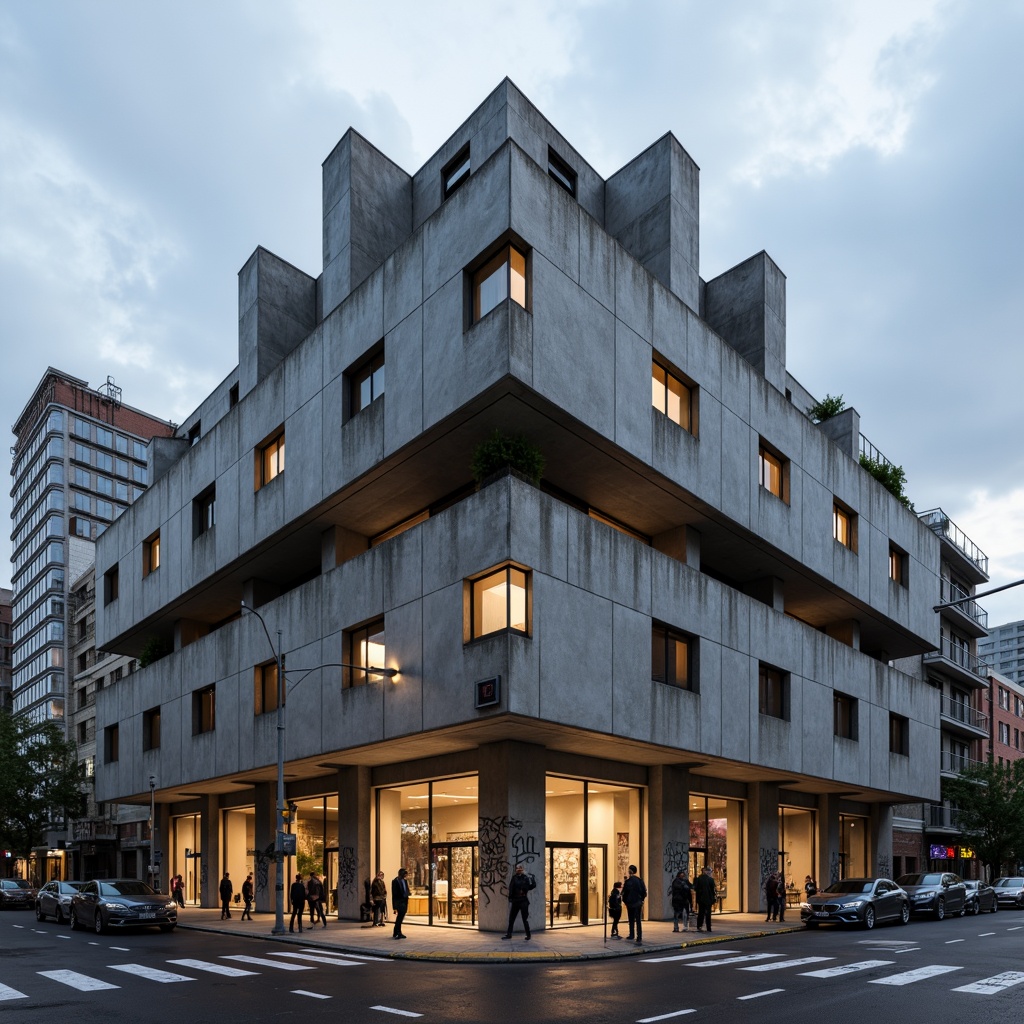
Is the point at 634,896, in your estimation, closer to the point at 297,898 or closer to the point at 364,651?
the point at 297,898

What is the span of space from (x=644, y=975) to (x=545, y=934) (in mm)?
8066

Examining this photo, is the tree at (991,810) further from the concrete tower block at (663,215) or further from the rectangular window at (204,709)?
the rectangular window at (204,709)

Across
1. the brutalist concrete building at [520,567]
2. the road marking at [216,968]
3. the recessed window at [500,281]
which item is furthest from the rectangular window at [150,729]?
the recessed window at [500,281]

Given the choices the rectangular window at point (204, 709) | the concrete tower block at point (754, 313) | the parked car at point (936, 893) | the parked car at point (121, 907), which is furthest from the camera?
the rectangular window at point (204, 709)

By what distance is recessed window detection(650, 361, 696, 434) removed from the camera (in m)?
30.6

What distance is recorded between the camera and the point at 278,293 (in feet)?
129

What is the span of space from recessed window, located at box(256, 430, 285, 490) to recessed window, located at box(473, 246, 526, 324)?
36.1ft

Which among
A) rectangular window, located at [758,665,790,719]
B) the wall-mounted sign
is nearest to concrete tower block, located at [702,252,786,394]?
rectangular window, located at [758,665,790,719]

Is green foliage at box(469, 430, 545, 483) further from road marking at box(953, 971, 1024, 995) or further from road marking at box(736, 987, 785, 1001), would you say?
road marking at box(953, 971, 1024, 995)

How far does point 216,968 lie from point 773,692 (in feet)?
70.2

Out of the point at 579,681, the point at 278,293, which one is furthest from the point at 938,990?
the point at 278,293

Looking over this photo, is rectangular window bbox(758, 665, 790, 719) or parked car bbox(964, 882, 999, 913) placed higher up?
rectangular window bbox(758, 665, 790, 719)

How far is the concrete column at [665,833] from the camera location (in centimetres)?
3138

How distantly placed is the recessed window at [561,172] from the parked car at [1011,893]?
116 feet
